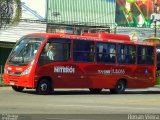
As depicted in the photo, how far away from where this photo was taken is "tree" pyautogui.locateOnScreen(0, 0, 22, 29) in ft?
125

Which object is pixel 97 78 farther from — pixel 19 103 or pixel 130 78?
pixel 19 103

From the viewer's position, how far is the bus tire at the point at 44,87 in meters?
24.8

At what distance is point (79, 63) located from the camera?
26125mm

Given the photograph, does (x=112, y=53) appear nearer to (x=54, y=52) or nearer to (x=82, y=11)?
(x=54, y=52)

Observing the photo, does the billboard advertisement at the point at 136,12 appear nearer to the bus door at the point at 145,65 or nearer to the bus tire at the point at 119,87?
the bus door at the point at 145,65

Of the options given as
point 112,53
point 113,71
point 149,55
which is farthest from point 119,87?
Answer: point 149,55

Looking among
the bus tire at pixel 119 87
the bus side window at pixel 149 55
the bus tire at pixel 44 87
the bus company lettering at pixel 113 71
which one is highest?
the bus side window at pixel 149 55

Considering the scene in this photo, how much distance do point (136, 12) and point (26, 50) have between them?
28.8 m

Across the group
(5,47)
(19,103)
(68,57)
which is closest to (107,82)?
(68,57)

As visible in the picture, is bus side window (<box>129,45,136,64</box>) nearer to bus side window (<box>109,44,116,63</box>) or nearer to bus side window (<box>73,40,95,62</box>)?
bus side window (<box>109,44,116,63</box>)

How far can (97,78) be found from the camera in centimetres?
2728

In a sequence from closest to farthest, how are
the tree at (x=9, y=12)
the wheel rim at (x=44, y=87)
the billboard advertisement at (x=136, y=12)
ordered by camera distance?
1. the wheel rim at (x=44, y=87)
2. the tree at (x=9, y=12)
3. the billboard advertisement at (x=136, y=12)

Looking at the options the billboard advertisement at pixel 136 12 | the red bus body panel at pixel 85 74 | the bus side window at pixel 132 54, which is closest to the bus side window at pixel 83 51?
the red bus body panel at pixel 85 74

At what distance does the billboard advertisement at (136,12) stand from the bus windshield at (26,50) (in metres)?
26.4
